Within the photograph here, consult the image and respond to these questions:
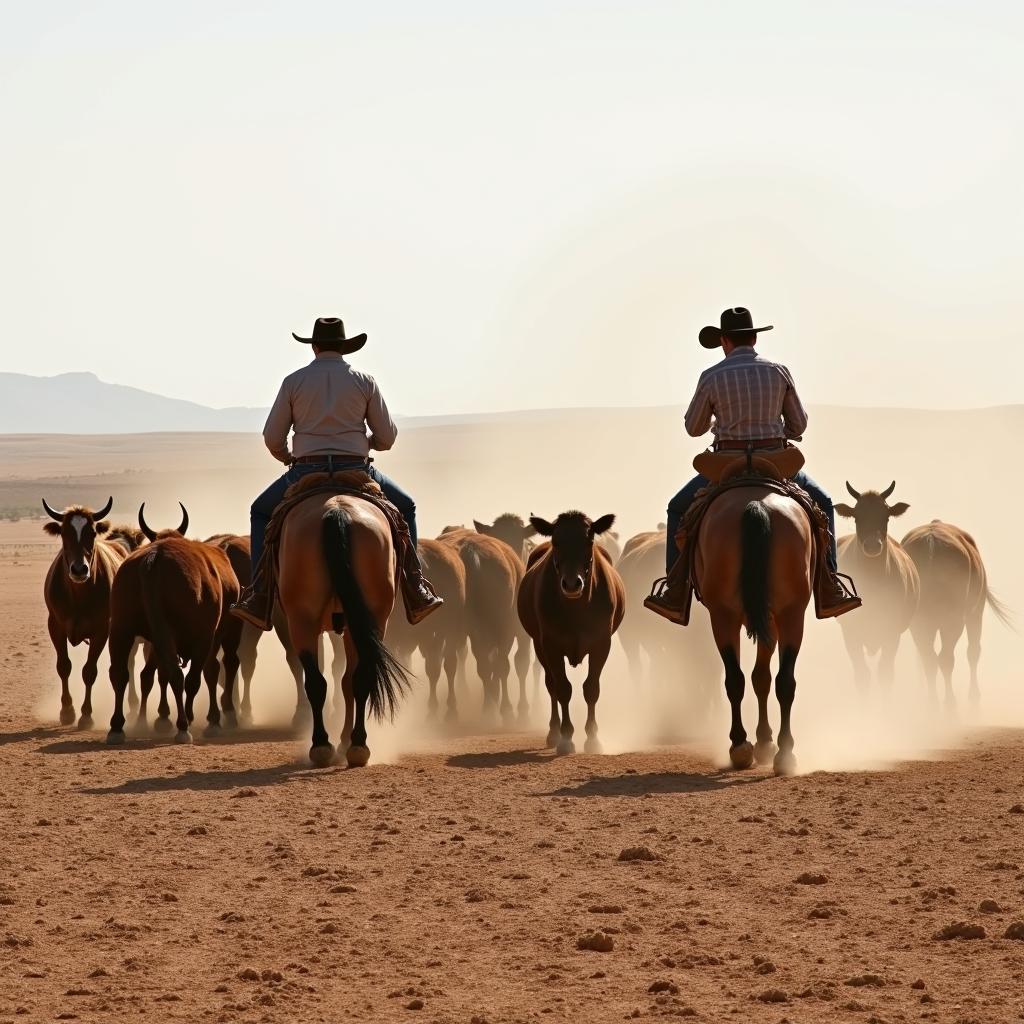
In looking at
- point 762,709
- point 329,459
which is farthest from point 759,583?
point 329,459

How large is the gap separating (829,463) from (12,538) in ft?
108

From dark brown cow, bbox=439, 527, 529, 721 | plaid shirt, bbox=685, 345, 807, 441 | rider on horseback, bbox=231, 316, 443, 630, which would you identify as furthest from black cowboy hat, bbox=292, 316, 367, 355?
dark brown cow, bbox=439, 527, 529, 721

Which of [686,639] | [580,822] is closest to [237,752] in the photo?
[580,822]

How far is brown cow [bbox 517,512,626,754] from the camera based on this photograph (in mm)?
14000

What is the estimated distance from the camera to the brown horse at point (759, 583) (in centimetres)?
1236

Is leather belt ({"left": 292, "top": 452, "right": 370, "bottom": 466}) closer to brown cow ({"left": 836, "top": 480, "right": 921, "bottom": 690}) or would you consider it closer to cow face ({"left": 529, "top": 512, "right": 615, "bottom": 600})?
cow face ({"left": 529, "top": 512, "right": 615, "bottom": 600})

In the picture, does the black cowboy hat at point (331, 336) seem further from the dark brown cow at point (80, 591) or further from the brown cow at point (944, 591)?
the brown cow at point (944, 591)

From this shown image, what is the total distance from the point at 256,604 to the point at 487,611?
208 inches

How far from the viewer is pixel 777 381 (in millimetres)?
13070

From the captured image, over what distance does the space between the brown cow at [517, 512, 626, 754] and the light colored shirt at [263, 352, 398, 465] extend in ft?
5.51

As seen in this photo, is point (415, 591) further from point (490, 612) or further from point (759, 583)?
point (490, 612)

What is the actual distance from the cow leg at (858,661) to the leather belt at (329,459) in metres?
7.29

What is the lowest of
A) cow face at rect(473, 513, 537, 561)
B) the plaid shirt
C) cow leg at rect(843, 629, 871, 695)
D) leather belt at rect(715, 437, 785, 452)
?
cow leg at rect(843, 629, 871, 695)

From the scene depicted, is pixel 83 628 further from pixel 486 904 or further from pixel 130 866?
pixel 486 904
